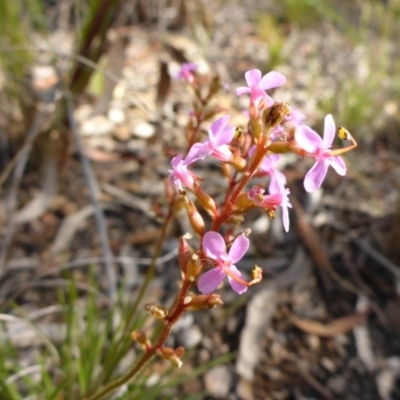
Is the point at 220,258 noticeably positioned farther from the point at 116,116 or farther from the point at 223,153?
the point at 116,116

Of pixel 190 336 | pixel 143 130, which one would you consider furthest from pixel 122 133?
pixel 190 336


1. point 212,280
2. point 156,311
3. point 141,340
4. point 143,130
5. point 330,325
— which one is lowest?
point 330,325

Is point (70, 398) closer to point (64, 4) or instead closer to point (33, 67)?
point (33, 67)

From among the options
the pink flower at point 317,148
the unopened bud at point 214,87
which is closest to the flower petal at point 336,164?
the pink flower at point 317,148

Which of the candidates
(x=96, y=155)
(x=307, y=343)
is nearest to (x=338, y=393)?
(x=307, y=343)

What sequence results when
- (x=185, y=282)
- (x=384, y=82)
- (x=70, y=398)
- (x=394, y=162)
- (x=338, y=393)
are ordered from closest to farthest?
(x=185, y=282) < (x=70, y=398) < (x=338, y=393) < (x=394, y=162) < (x=384, y=82)

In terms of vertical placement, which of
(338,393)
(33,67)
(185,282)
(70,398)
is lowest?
(338,393)

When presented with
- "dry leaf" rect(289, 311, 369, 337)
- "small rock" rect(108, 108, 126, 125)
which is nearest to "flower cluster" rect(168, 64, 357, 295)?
"dry leaf" rect(289, 311, 369, 337)
